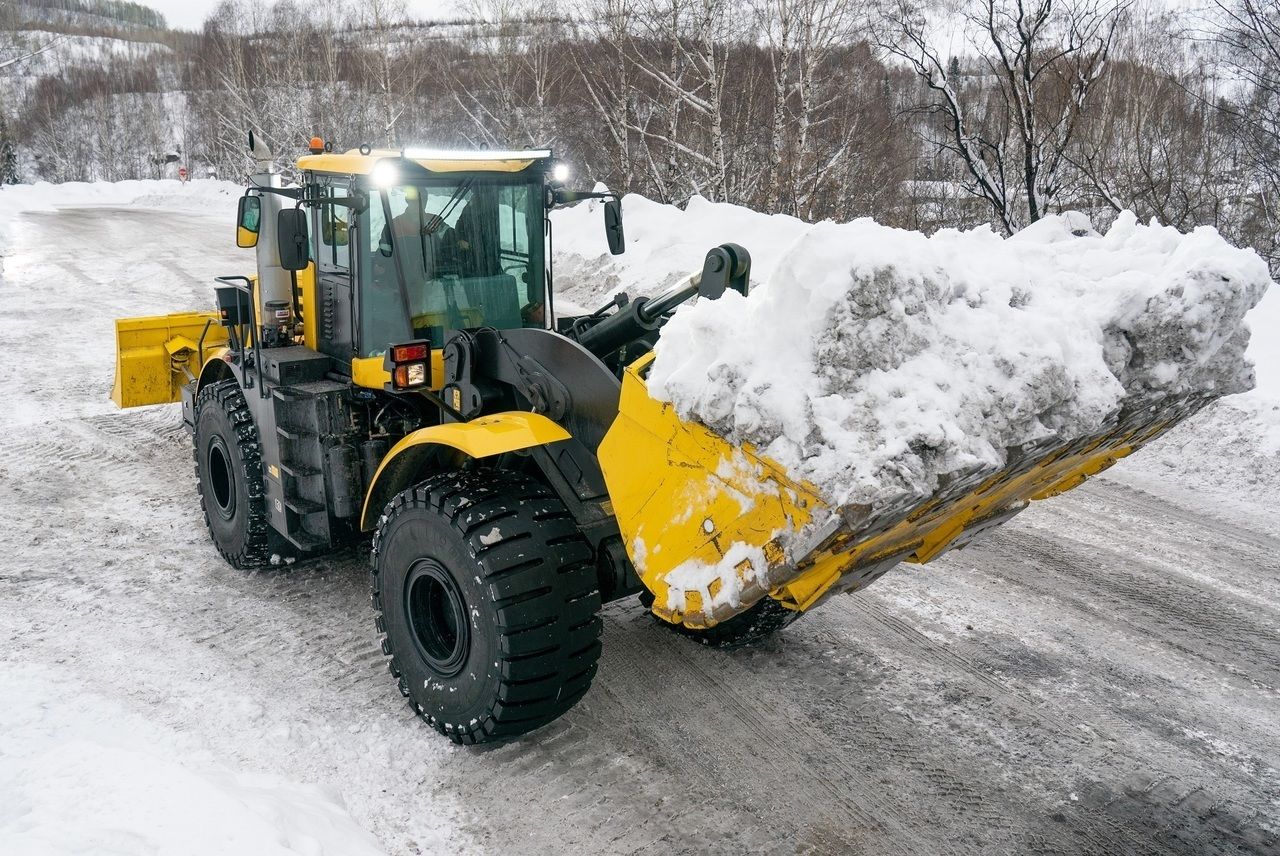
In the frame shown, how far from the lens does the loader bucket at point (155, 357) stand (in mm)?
7426

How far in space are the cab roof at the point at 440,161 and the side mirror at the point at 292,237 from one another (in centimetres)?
33

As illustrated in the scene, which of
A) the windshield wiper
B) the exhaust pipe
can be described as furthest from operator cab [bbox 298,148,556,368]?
the exhaust pipe

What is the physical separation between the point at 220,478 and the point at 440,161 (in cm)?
263

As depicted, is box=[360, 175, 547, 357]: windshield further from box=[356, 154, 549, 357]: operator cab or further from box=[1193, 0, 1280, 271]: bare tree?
box=[1193, 0, 1280, 271]: bare tree

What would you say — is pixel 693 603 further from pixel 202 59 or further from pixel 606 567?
pixel 202 59

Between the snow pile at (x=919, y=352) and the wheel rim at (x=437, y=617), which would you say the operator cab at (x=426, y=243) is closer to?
the wheel rim at (x=437, y=617)

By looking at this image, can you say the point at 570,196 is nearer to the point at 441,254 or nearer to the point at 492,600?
the point at 441,254

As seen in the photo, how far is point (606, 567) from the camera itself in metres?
4.01

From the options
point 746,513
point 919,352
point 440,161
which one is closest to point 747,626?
point 746,513

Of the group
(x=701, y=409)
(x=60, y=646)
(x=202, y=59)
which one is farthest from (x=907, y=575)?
(x=202, y=59)

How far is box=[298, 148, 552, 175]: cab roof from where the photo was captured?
14.4 feet

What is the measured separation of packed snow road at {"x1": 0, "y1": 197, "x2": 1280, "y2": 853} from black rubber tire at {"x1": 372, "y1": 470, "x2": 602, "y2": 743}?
9.6 inches

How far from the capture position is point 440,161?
4.44m

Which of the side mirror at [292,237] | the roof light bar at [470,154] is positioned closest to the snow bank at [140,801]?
the side mirror at [292,237]
